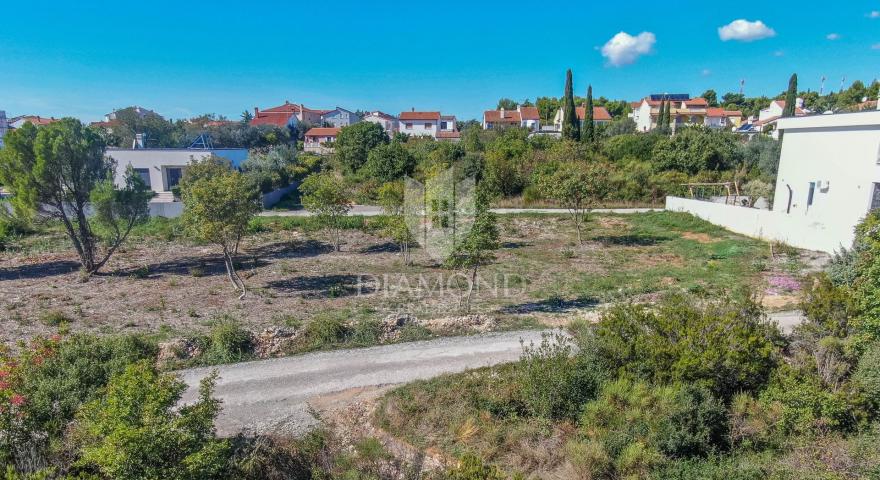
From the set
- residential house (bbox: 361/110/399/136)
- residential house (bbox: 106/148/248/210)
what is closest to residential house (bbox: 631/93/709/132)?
residential house (bbox: 361/110/399/136)

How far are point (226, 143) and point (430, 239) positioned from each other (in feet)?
138

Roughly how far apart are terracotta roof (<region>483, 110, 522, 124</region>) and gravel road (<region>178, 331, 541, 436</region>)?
71180 mm

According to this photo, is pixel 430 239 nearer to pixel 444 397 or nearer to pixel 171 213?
pixel 444 397

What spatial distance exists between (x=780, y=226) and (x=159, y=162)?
1488 inches

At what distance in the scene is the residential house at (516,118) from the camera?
7899cm

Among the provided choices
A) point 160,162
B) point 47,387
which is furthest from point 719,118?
point 47,387

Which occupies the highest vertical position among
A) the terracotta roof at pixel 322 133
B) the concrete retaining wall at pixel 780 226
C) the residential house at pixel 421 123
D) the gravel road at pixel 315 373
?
the residential house at pixel 421 123

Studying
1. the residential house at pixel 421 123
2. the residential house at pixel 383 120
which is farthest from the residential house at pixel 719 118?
the residential house at pixel 383 120

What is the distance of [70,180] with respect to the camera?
711 inches

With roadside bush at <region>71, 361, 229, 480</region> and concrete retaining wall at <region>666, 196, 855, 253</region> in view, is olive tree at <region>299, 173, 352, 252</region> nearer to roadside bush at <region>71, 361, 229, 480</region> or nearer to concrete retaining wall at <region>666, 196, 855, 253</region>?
roadside bush at <region>71, 361, 229, 480</region>

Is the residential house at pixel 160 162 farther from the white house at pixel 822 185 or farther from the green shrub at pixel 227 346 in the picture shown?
the white house at pixel 822 185

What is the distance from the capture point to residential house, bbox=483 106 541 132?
259ft

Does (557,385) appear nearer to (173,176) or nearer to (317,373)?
(317,373)

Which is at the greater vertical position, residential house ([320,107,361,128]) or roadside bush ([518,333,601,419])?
residential house ([320,107,361,128])
